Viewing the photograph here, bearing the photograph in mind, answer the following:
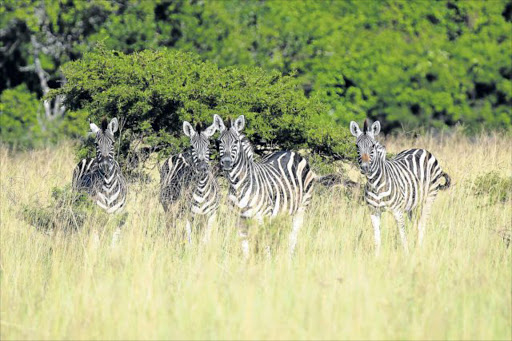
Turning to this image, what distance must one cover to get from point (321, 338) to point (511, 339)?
4.56 feet

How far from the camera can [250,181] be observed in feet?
30.7

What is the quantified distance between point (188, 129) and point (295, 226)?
5.41ft

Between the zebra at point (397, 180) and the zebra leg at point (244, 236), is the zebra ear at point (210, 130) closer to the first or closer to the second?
the zebra leg at point (244, 236)

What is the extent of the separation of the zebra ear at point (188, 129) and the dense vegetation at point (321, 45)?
13.9 meters

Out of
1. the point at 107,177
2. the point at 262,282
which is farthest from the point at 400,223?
the point at 107,177

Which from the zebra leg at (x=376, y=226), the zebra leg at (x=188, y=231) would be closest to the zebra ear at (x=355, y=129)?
the zebra leg at (x=376, y=226)

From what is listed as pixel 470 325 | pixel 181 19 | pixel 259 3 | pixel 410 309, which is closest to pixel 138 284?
pixel 410 309

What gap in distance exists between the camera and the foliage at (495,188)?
398 inches

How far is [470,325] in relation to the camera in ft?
21.0

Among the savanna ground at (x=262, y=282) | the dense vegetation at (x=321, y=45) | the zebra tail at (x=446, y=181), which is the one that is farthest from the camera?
the dense vegetation at (x=321, y=45)

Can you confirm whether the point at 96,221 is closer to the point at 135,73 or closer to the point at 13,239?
the point at 13,239

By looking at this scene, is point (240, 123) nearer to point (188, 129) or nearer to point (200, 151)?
point (200, 151)

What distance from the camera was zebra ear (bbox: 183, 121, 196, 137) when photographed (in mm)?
9494

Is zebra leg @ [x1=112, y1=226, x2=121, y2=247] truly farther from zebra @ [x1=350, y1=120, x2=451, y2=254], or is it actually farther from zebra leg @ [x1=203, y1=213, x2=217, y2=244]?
zebra @ [x1=350, y1=120, x2=451, y2=254]
